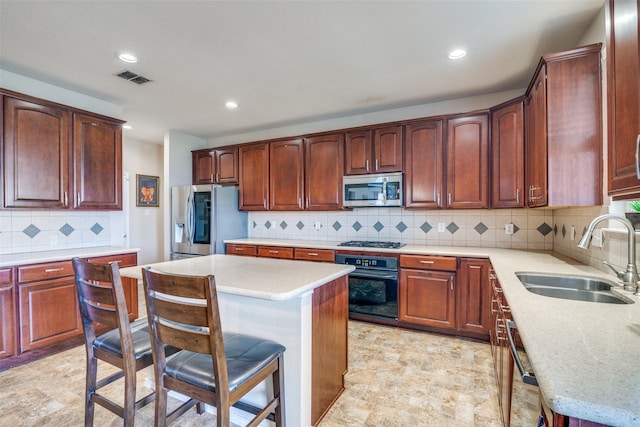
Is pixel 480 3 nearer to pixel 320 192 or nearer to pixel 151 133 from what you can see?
pixel 320 192

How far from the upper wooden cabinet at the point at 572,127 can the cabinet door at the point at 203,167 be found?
13.8 feet

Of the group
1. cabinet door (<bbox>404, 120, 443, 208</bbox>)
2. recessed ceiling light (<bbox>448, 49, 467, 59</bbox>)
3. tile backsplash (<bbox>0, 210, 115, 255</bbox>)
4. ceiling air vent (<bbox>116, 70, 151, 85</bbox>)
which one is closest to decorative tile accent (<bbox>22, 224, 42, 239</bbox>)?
tile backsplash (<bbox>0, 210, 115, 255</bbox>)

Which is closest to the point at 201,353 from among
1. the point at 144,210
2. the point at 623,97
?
the point at 623,97

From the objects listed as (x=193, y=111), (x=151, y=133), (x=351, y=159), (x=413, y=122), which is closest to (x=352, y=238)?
(x=351, y=159)

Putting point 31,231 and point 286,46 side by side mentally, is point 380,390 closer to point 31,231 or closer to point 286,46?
point 286,46

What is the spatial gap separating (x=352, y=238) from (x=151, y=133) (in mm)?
3640

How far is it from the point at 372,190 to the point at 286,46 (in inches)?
72.6

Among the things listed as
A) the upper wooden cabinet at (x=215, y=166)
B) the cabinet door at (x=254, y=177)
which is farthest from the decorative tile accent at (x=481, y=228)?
the upper wooden cabinet at (x=215, y=166)

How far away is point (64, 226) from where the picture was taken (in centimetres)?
328

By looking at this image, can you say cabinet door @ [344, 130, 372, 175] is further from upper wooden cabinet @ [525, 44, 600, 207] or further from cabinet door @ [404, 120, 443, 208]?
upper wooden cabinet @ [525, 44, 600, 207]

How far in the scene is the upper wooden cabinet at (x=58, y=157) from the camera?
8.73 feet

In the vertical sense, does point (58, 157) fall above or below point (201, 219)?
above

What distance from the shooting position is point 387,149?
3.56 meters

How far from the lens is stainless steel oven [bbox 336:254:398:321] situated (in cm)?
324
